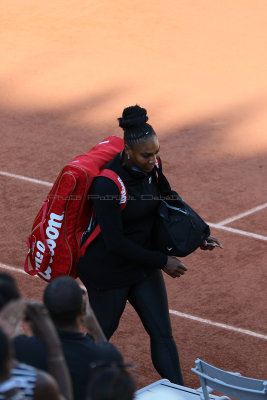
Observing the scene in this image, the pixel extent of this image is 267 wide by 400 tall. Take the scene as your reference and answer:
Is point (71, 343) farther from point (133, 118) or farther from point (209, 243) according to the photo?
point (209, 243)

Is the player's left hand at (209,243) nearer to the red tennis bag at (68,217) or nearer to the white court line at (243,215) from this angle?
the red tennis bag at (68,217)

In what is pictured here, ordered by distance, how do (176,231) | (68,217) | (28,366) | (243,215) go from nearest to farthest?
(28,366), (68,217), (176,231), (243,215)

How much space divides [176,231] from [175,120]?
638 centimetres

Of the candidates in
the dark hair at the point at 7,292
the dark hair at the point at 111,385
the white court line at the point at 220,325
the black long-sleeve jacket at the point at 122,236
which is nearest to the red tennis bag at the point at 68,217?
the black long-sleeve jacket at the point at 122,236

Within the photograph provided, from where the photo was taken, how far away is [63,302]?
4.16m

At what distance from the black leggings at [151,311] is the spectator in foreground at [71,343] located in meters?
1.59

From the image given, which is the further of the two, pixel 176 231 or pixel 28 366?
pixel 176 231

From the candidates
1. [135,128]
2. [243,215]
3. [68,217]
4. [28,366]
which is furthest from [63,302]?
[243,215]

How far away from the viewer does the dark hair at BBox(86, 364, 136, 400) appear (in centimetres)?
313

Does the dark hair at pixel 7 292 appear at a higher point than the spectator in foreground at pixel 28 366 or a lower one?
higher

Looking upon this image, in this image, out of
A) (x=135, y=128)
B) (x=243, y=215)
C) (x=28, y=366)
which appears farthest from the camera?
(x=243, y=215)

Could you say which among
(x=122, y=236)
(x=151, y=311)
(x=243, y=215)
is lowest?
(x=243, y=215)

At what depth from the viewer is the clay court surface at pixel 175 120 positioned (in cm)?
752

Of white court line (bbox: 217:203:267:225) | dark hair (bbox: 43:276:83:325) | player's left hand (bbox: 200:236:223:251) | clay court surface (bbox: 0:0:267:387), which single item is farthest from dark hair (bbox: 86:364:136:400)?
white court line (bbox: 217:203:267:225)
